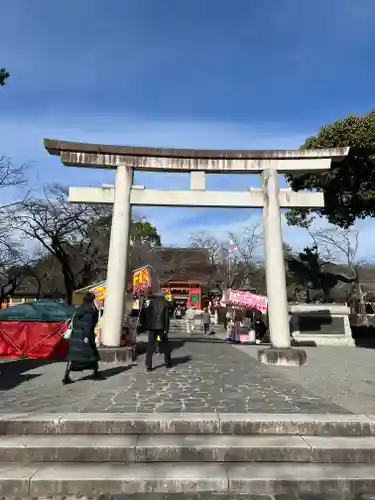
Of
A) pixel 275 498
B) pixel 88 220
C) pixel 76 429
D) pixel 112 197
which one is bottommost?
pixel 275 498

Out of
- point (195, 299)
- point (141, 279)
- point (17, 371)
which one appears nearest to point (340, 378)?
point (17, 371)

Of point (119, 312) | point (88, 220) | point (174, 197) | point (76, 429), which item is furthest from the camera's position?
point (88, 220)

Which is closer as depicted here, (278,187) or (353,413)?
(353,413)

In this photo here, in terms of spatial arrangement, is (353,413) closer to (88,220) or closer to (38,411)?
(38,411)

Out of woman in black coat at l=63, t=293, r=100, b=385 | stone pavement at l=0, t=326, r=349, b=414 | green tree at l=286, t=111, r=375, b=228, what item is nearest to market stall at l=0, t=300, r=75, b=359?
stone pavement at l=0, t=326, r=349, b=414

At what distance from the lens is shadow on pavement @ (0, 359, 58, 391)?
7285 millimetres

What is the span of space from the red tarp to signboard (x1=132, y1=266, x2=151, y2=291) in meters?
3.14

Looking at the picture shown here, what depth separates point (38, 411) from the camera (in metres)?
5.09

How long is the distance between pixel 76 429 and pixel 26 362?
637cm

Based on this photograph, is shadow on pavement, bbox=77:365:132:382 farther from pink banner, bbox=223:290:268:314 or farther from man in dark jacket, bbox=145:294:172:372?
pink banner, bbox=223:290:268:314

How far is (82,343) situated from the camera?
22.7 feet

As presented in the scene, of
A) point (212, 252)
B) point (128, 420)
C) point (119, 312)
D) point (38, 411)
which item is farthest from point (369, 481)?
point (212, 252)

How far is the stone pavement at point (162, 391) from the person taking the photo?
532 centimetres

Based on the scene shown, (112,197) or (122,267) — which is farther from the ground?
(112,197)
